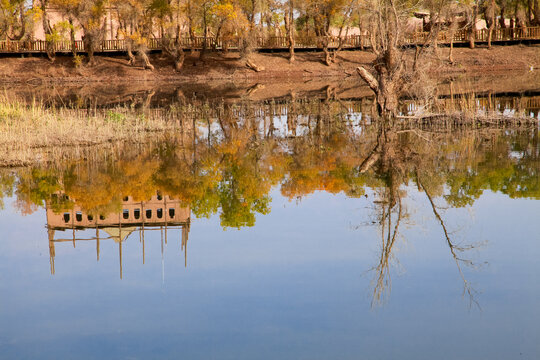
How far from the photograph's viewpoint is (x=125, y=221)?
11758mm

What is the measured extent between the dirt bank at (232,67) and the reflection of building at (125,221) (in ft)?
144

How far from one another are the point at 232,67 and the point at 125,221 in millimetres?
48671

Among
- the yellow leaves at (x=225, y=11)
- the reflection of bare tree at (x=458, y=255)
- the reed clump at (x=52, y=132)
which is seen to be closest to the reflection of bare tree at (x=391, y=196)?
the reflection of bare tree at (x=458, y=255)

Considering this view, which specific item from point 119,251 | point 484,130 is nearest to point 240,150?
point 484,130

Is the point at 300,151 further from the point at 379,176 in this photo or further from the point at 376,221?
the point at 376,221

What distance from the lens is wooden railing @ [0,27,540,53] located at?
6047 centimetres

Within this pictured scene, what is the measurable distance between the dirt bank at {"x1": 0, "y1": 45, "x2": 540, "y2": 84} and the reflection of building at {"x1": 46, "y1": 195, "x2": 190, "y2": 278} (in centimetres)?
4375

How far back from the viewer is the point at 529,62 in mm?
60219

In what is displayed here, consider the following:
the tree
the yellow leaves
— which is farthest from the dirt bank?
the yellow leaves

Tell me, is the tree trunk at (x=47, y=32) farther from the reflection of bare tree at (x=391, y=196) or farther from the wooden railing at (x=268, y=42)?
the reflection of bare tree at (x=391, y=196)

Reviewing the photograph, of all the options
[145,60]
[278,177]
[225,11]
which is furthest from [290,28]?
[278,177]

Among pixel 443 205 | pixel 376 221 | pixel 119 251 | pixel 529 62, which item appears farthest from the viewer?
pixel 529 62

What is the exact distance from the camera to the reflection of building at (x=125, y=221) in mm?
11352

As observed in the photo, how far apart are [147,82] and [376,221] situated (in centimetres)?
4551
